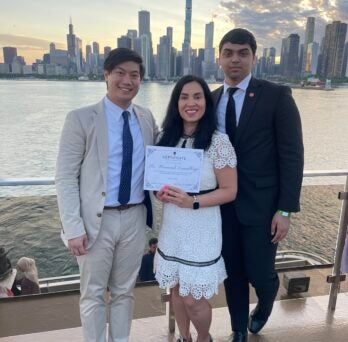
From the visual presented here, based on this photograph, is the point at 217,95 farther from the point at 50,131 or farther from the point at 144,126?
the point at 50,131

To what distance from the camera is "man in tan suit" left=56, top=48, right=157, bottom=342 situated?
5.38ft

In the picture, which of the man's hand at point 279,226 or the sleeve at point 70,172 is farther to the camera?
the man's hand at point 279,226

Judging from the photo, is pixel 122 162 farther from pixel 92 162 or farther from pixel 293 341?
pixel 293 341

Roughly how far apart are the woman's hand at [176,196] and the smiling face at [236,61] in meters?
0.68

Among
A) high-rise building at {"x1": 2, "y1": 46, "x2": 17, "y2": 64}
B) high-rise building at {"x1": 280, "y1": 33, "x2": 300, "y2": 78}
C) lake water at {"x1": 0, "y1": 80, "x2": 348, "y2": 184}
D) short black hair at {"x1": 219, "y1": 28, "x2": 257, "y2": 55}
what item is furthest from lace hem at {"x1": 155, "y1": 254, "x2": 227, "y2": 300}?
high-rise building at {"x1": 2, "y1": 46, "x2": 17, "y2": 64}

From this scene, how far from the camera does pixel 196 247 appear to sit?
1.69 metres

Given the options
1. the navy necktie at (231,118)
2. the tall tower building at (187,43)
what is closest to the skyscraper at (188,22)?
the tall tower building at (187,43)

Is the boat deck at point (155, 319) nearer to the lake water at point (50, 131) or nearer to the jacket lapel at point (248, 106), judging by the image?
the jacket lapel at point (248, 106)

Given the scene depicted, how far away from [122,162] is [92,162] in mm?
144

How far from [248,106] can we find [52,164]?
26.0 metres

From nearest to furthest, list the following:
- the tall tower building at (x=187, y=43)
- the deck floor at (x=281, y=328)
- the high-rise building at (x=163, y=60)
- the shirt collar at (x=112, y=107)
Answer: the shirt collar at (x=112, y=107), the deck floor at (x=281, y=328), the tall tower building at (x=187, y=43), the high-rise building at (x=163, y=60)

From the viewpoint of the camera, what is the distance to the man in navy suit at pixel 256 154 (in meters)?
1.80

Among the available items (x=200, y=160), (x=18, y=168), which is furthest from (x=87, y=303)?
(x=18, y=168)

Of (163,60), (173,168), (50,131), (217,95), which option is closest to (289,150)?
(217,95)
